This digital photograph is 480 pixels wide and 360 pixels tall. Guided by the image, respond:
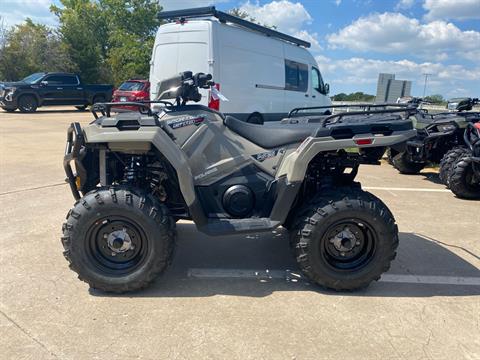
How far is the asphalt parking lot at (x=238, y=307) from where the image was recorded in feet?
8.34

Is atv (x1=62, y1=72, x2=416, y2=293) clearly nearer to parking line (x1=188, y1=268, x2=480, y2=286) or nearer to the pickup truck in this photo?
parking line (x1=188, y1=268, x2=480, y2=286)

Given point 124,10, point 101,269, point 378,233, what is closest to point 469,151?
point 378,233

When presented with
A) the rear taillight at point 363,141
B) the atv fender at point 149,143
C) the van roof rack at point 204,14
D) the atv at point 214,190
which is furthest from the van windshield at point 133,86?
the rear taillight at point 363,141

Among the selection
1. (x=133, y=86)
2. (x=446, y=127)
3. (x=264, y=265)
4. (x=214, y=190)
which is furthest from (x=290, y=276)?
(x=133, y=86)

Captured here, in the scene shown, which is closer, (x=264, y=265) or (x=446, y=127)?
(x=264, y=265)

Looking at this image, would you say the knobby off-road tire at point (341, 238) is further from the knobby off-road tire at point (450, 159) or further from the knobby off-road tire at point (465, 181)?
the knobby off-road tire at point (450, 159)

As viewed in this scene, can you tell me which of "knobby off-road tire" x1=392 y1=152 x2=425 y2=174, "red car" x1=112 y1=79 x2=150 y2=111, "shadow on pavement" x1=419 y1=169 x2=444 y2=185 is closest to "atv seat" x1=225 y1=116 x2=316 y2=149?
"shadow on pavement" x1=419 y1=169 x2=444 y2=185

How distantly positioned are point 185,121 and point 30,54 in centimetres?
3386

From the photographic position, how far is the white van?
29.5ft

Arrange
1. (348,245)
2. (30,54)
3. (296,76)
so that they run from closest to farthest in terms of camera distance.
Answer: (348,245), (296,76), (30,54)

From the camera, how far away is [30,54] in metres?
31.6

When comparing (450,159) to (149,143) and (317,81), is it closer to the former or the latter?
(149,143)

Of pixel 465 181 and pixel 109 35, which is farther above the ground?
pixel 109 35

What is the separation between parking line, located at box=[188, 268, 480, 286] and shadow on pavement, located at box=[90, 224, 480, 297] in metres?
0.05
